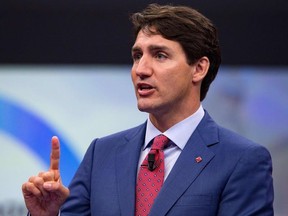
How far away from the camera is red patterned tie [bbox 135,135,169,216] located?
2541mm

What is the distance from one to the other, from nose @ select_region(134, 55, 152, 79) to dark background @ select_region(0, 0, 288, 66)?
214 cm

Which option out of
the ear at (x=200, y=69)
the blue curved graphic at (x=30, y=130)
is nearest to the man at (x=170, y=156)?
the ear at (x=200, y=69)

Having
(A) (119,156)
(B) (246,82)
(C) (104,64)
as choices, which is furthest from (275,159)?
(A) (119,156)

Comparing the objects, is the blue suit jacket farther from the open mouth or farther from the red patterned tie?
the open mouth

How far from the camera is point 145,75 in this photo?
8.70 feet

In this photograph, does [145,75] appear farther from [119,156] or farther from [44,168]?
[44,168]

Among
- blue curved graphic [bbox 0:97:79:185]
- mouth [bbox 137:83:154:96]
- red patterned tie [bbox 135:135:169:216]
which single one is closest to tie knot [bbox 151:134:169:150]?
red patterned tie [bbox 135:135:169:216]

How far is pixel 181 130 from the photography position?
8.85ft

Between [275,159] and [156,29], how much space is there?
225cm

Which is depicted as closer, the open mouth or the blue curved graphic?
the open mouth

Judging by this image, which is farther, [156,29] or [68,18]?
[68,18]

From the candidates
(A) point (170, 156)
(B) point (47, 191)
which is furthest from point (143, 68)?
(B) point (47, 191)

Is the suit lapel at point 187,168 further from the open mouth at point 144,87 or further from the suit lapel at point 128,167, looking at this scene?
the open mouth at point 144,87

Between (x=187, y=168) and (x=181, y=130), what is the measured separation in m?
0.21
